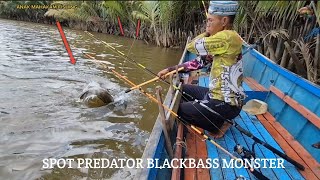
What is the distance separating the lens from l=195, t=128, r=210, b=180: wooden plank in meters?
2.89

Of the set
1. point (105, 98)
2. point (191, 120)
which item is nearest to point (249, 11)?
point (105, 98)

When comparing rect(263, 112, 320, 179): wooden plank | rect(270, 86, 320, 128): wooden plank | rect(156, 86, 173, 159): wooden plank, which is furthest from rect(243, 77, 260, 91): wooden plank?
rect(156, 86, 173, 159): wooden plank

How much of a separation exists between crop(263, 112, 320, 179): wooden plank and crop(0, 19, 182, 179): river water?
1857 millimetres

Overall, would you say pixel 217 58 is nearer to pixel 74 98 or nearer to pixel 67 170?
pixel 67 170

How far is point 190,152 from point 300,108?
59.1 inches

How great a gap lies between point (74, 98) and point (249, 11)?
16.6 feet

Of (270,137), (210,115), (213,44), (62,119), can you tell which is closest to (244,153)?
(210,115)

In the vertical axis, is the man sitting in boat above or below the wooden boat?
above

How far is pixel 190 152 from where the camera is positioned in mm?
3318

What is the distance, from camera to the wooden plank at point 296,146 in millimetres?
3158

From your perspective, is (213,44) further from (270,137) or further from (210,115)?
(270,137)

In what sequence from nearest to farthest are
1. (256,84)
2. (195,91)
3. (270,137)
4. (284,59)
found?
(270,137), (195,91), (256,84), (284,59)

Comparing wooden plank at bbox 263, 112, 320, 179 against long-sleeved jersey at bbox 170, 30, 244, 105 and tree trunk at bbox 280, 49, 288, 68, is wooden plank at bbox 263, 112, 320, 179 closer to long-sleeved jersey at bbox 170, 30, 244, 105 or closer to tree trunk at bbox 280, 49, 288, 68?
long-sleeved jersey at bbox 170, 30, 244, 105

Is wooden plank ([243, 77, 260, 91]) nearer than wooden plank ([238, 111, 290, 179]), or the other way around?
wooden plank ([238, 111, 290, 179])
